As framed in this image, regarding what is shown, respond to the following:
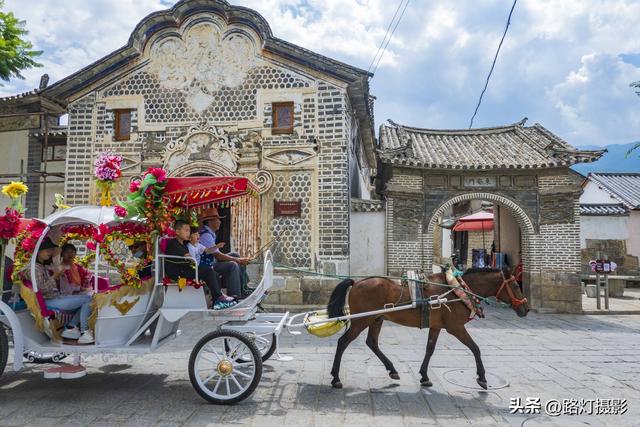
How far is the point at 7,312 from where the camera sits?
4.72 meters

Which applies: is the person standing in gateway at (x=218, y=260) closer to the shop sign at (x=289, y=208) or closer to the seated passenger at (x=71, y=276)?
the seated passenger at (x=71, y=276)

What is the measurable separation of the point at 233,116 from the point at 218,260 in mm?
6538

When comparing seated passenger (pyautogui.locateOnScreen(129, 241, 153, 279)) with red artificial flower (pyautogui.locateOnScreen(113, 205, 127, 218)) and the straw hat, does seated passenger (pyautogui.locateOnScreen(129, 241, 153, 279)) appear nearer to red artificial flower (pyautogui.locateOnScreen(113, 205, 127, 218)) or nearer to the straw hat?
red artificial flower (pyautogui.locateOnScreen(113, 205, 127, 218))

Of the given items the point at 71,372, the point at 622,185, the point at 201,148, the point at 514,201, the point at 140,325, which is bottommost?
the point at 71,372

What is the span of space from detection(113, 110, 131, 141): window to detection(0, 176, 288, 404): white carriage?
716 cm

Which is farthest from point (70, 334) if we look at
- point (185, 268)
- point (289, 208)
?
point (289, 208)

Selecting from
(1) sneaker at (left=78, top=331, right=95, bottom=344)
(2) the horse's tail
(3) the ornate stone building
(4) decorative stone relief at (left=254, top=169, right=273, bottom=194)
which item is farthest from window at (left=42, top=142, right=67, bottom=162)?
(2) the horse's tail

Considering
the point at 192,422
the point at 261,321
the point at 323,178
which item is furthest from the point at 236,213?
the point at 192,422

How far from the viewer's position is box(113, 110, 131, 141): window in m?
11.6

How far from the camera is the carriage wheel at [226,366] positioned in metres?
4.64

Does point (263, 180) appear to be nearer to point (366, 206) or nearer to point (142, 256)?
point (366, 206)

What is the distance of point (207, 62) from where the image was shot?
11383 millimetres

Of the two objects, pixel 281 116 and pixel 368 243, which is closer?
pixel 281 116

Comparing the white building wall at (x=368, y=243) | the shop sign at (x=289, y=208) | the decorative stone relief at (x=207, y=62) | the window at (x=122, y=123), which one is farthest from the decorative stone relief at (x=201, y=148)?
the white building wall at (x=368, y=243)
